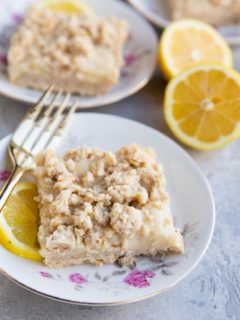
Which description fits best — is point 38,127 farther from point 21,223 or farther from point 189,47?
point 189,47

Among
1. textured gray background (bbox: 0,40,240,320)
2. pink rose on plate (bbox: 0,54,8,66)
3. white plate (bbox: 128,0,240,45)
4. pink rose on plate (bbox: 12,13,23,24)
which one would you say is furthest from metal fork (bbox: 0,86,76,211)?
white plate (bbox: 128,0,240,45)

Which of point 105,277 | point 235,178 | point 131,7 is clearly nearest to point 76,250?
point 105,277

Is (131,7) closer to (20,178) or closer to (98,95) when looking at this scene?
(98,95)

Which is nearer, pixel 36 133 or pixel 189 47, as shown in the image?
pixel 36 133

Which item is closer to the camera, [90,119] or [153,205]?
[153,205]

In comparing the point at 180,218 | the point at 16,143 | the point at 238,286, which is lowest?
the point at 238,286

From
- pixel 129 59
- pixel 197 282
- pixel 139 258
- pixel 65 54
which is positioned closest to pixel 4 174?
pixel 139 258
